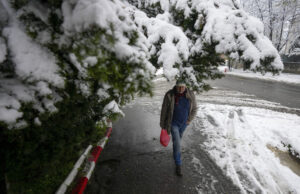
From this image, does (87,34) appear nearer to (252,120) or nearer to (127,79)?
(127,79)

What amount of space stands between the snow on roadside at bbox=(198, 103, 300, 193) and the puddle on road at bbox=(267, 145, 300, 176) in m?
0.13

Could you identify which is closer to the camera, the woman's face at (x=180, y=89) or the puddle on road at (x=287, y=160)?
the woman's face at (x=180, y=89)

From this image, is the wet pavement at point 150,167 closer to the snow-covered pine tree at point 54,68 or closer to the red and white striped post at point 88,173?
the red and white striped post at point 88,173

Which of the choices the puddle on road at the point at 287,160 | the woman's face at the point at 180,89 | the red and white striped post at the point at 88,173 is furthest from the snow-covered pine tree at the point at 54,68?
the puddle on road at the point at 287,160

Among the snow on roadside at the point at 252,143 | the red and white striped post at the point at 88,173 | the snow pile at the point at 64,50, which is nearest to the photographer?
the snow pile at the point at 64,50

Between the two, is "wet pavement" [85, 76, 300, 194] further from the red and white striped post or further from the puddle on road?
the puddle on road

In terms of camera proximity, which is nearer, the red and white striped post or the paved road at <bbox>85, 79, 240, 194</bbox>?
the red and white striped post

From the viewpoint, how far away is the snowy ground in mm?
3502

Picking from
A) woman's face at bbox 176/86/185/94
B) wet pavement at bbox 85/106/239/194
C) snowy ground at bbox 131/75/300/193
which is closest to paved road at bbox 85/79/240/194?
wet pavement at bbox 85/106/239/194

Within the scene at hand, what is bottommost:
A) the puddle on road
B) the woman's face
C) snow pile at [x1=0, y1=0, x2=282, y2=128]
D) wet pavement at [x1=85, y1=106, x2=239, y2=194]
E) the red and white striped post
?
the puddle on road

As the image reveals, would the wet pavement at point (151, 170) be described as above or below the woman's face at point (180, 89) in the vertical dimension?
below

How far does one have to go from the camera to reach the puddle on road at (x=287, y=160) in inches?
155

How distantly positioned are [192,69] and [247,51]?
1.17 m

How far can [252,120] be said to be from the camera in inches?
260
